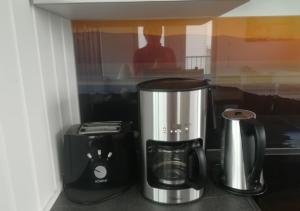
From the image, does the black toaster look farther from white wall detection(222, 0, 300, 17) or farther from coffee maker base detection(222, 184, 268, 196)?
white wall detection(222, 0, 300, 17)

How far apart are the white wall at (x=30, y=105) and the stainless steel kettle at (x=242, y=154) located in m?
0.54

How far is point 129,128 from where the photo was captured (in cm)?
88

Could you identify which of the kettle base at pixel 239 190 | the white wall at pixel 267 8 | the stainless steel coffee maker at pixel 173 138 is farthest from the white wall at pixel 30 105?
the white wall at pixel 267 8

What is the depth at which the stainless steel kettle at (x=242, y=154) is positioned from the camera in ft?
2.57

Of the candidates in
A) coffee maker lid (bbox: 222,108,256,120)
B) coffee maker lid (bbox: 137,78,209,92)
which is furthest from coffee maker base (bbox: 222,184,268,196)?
coffee maker lid (bbox: 137,78,209,92)

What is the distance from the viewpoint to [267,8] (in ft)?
3.31

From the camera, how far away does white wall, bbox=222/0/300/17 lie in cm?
100

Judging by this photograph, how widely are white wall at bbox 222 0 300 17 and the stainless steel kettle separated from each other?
41 cm

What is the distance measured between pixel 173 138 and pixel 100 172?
27cm

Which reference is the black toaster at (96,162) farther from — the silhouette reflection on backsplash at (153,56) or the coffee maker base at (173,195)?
the silhouette reflection on backsplash at (153,56)

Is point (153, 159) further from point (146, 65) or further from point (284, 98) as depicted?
point (284, 98)

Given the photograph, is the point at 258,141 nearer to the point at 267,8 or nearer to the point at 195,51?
the point at 195,51

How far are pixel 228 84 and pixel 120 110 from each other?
453mm

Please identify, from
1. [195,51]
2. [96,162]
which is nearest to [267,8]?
[195,51]
